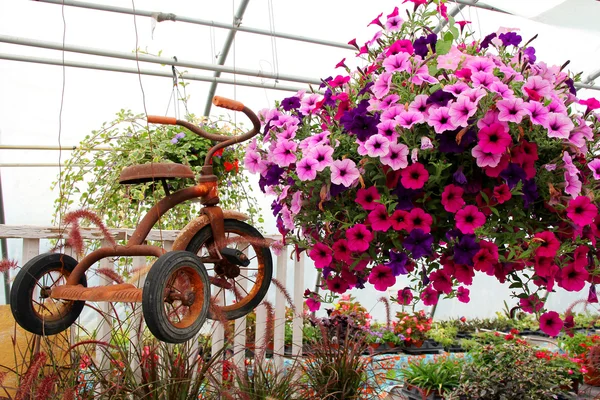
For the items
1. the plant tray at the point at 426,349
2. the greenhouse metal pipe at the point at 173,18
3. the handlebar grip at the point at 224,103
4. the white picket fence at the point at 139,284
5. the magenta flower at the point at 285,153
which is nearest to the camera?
the handlebar grip at the point at 224,103

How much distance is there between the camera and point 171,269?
100cm

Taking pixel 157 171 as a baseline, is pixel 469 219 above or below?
below

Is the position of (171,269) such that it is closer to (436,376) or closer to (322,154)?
(322,154)

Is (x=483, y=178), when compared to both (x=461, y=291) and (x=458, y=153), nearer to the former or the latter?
(x=458, y=153)

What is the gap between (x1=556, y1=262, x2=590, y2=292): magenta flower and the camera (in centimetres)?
111

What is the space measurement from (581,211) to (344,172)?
0.49 m

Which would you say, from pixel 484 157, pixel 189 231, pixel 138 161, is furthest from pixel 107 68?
pixel 484 157

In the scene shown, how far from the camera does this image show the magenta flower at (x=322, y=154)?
1.13 m

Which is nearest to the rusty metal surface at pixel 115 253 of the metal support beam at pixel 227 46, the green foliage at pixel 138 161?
the green foliage at pixel 138 161

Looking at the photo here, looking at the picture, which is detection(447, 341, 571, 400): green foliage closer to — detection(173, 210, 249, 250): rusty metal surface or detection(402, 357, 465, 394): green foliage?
detection(402, 357, 465, 394): green foliage

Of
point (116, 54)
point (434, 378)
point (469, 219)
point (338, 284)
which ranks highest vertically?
point (116, 54)

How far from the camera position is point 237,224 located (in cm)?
131

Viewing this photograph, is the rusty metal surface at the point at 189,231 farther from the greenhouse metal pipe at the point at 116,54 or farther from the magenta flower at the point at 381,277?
the greenhouse metal pipe at the point at 116,54

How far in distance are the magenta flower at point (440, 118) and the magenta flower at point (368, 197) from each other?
0.18 meters
